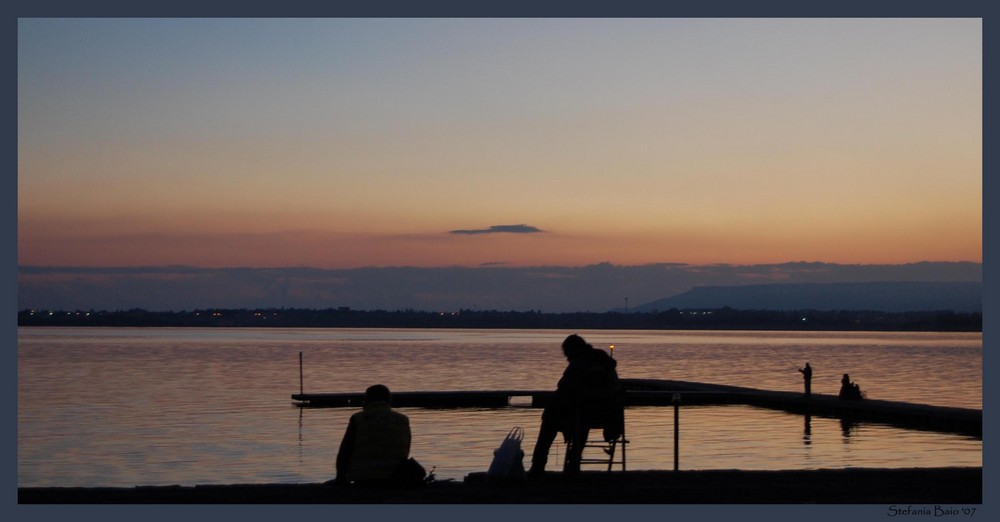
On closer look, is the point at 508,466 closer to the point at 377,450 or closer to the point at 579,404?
the point at 579,404

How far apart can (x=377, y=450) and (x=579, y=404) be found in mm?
2251

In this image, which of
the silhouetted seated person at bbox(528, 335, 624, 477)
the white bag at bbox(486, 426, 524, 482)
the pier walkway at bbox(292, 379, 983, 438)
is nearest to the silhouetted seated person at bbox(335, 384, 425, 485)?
the white bag at bbox(486, 426, 524, 482)

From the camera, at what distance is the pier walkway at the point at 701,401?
27.5 m

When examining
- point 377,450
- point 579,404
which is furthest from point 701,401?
point 377,450

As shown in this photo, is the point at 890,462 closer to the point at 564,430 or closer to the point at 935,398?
the point at 564,430

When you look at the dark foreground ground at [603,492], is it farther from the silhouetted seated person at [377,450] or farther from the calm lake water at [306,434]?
the calm lake water at [306,434]

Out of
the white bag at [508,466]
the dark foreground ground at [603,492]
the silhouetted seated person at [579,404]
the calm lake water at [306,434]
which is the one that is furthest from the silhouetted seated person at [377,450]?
the calm lake water at [306,434]

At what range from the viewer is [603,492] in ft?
32.5

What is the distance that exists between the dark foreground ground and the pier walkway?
16953mm

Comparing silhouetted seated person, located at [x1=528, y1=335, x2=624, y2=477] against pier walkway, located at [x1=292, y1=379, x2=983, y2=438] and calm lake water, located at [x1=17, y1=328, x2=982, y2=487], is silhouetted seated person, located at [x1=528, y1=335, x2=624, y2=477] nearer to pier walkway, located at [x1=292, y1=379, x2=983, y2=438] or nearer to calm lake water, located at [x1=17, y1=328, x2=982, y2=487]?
calm lake water, located at [x1=17, y1=328, x2=982, y2=487]

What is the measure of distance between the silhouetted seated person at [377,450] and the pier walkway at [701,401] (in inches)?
766

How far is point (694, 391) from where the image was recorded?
37469mm

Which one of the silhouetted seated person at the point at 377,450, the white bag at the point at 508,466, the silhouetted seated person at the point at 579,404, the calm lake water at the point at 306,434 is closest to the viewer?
the silhouetted seated person at the point at 377,450

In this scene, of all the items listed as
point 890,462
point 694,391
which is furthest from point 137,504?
point 694,391
